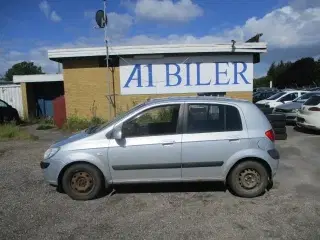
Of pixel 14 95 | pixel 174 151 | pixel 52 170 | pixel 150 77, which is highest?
pixel 150 77

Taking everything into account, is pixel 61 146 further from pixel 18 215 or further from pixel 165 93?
pixel 165 93

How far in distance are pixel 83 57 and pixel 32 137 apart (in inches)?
170

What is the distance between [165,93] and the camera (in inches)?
622

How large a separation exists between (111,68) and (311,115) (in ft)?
27.4

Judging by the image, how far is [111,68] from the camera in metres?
15.7

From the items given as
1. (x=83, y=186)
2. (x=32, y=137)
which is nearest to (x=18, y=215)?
(x=83, y=186)

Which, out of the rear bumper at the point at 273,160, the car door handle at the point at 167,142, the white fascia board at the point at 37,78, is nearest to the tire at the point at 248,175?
the rear bumper at the point at 273,160

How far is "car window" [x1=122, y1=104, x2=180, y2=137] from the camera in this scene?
5.91 meters

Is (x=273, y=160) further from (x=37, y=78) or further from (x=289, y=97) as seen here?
(x=37, y=78)

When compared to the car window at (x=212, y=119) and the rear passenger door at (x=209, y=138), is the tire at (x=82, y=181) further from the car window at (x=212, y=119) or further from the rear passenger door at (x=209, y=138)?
the car window at (x=212, y=119)

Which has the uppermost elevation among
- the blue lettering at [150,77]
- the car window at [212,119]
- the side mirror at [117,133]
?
the blue lettering at [150,77]

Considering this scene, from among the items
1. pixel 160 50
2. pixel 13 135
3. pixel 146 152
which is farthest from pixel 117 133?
pixel 160 50

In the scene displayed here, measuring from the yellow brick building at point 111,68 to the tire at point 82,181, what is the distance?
10.0 metres

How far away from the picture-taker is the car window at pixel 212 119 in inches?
233
